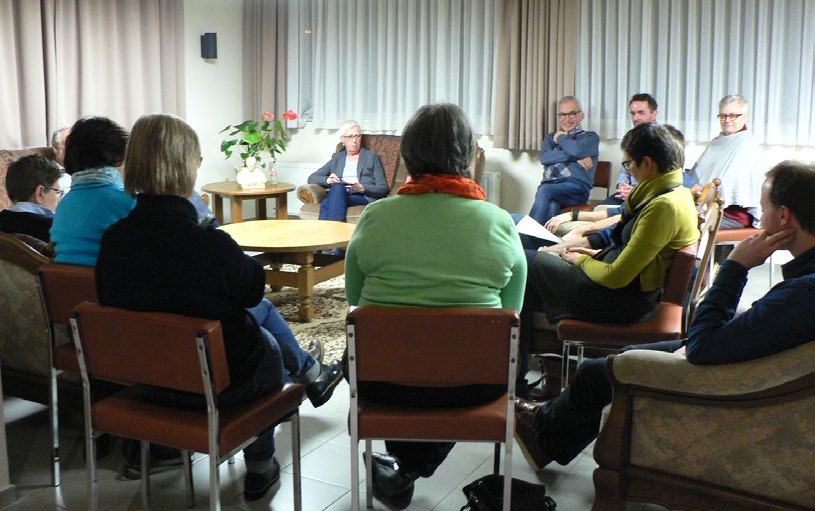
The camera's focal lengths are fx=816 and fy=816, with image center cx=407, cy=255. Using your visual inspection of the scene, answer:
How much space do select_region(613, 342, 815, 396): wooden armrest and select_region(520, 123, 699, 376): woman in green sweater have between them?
1.03 m

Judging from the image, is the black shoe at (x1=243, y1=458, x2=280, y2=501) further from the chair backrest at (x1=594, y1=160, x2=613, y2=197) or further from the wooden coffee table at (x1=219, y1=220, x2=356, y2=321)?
the chair backrest at (x1=594, y1=160, x2=613, y2=197)

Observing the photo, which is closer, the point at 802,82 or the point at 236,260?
the point at 236,260

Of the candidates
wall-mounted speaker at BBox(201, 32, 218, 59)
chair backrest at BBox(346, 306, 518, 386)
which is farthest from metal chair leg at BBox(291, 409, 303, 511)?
wall-mounted speaker at BBox(201, 32, 218, 59)

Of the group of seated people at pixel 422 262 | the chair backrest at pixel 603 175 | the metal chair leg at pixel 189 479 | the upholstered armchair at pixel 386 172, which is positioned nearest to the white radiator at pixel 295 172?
the upholstered armchair at pixel 386 172

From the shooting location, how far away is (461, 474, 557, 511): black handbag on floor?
7.81 feet

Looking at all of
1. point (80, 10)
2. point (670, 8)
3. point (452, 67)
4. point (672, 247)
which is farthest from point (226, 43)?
point (672, 247)

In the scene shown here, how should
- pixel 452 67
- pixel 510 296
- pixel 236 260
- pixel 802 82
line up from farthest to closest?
pixel 452 67 < pixel 802 82 < pixel 510 296 < pixel 236 260

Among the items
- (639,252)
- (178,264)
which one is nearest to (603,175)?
(639,252)

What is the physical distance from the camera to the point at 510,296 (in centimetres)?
232

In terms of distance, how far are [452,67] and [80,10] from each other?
3090 mm

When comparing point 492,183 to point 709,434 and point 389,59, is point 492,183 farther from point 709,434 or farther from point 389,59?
point 709,434

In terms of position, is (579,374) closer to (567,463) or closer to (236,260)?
(567,463)

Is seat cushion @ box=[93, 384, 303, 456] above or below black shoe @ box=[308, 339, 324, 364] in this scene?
above

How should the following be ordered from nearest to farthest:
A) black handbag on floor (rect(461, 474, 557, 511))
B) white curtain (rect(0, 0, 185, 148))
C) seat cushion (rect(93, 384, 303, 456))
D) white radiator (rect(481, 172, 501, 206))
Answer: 1. seat cushion (rect(93, 384, 303, 456))
2. black handbag on floor (rect(461, 474, 557, 511))
3. white curtain (rect(0, 0, 185, 148))
4. white radiator (rect(481, 172, 501, 206))
